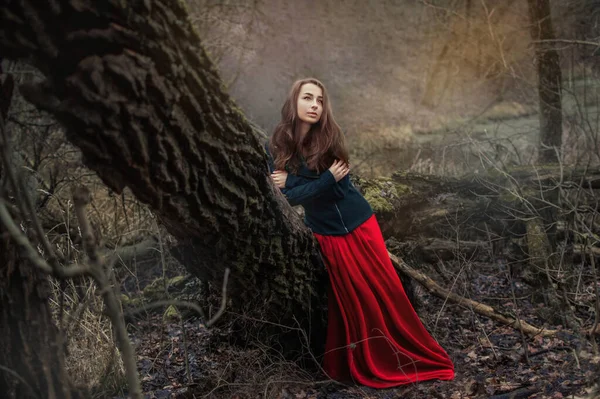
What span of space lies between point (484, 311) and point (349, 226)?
1233 mm

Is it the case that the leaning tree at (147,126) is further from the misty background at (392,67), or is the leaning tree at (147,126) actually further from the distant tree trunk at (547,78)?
the misty background at (392,67)

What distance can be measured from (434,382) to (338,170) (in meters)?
1.41

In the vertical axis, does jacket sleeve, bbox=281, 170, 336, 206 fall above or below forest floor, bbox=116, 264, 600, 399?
above

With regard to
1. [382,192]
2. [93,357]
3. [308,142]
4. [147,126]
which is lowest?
[93,357]

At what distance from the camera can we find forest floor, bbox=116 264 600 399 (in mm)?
3088

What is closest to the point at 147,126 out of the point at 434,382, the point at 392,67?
the point at 434,382

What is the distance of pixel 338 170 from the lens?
3.38m

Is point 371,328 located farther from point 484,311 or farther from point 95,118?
point 95,118

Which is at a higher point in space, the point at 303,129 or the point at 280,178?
the point at 303,129

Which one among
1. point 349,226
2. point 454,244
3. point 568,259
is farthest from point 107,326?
point 568,259

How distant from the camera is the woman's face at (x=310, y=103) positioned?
11.7ft

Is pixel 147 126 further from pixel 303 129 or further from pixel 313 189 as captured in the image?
pixel 303 129

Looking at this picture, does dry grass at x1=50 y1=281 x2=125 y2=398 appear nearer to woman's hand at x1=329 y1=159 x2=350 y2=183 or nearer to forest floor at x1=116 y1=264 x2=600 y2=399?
forest floor at x1=116 y1=264 x2=600 y2=399

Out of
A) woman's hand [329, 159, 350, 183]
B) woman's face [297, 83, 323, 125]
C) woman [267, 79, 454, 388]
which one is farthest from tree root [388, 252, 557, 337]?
woman's face [297, 83, 323, 125]
